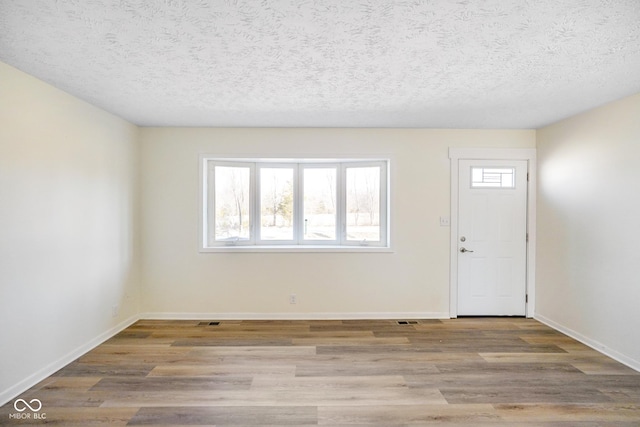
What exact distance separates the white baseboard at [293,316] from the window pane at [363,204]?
984 mm

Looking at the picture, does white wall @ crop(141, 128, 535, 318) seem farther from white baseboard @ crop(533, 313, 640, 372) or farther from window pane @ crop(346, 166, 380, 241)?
white baseboard @ crop(533, 313, 640, 372)

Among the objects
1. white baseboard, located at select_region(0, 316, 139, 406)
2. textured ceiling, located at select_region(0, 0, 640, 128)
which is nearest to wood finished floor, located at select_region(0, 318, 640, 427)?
white baseboard, located at select_region(0, 316, 139, 406)

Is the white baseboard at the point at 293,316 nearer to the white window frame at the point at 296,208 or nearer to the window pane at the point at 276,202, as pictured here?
the white window frame at the point at 296,208

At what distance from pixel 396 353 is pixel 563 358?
1534 mm

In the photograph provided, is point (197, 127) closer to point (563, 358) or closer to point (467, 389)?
point (467, 389)

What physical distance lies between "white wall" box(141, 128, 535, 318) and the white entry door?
0.24 metres

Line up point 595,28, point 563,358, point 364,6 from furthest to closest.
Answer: point 563,358, point 595,28, point 364,6

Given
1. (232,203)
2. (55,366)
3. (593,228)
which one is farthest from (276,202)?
(593,228)

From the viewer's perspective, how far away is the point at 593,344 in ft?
10.4

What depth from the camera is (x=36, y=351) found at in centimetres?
251

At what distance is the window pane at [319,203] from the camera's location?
14.1 feet

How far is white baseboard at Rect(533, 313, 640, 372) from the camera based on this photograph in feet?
9.15

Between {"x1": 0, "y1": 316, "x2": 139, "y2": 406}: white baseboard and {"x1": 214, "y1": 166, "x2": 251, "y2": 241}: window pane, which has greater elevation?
{"x1": 214, "y1": 166, "x2": 251, "y2": 241}: window pane

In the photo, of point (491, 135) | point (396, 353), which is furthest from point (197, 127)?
point (491, 135)
